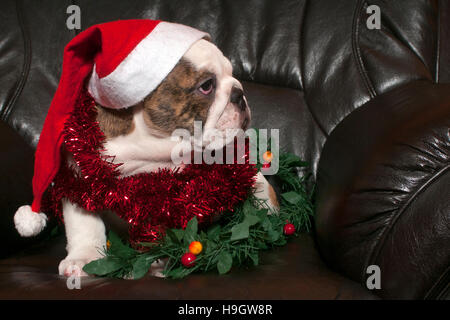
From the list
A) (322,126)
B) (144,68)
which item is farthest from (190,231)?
(322,126)

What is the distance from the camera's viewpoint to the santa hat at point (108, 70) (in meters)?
1.01

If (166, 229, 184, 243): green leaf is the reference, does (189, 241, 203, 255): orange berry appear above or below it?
below

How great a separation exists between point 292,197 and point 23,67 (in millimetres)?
1005

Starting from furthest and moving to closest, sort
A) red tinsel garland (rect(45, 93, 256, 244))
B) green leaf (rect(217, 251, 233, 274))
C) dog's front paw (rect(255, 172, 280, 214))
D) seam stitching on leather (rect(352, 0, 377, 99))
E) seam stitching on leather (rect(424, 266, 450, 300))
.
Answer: seam stitching on leather (rect(352, 0, 377, 99)) → dog's front paw (rect(255, 172, 280, 214)) → red tinsel garland (rect(45, 93, 256, 244)) → green leaf (rect(217, 251, 233, 274)) → seam stitching on leather (rect(424, 266, 450, 300))

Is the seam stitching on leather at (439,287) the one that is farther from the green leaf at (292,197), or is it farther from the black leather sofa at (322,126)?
the green leaf at (292,197)

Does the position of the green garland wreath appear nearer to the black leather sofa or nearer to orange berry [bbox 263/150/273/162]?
the black leather sofa

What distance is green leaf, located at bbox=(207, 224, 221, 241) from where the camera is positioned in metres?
1.10

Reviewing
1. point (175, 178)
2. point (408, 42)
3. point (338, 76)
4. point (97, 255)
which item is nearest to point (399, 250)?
point (175, 178)

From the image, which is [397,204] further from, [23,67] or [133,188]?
[23,67]

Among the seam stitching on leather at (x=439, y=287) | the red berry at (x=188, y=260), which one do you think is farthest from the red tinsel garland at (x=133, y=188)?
the seam stitching on leather at (x=439, y=287)

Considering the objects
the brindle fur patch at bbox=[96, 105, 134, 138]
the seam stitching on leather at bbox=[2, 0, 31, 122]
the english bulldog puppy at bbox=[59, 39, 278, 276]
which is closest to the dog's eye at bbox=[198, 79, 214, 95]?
the english bulldog puppy at bbox=[59, 39, 278, 276]

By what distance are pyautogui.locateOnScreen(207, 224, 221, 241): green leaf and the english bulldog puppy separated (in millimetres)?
188

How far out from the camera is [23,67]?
1.58 metres

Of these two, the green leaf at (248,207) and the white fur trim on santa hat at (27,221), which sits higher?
the white fur trim on santa hat at (27,221)
